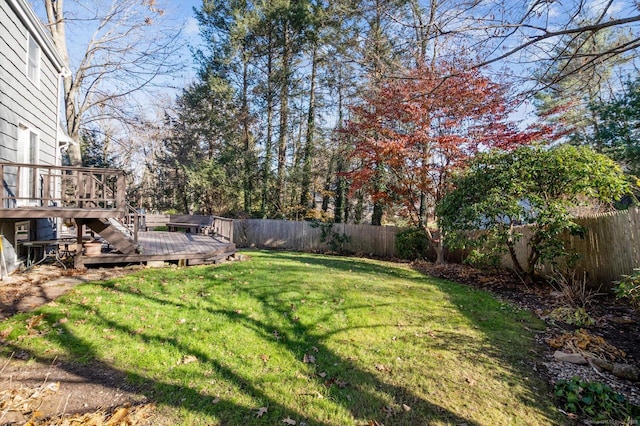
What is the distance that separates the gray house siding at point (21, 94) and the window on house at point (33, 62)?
0.09 meters

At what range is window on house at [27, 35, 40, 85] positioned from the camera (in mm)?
7086

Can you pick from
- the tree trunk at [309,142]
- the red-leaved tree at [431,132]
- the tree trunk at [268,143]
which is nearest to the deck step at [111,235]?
the red-leaved tree at [431,132]

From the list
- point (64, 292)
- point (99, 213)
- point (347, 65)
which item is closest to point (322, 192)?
point (347, 65)

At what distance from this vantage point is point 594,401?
108 inches

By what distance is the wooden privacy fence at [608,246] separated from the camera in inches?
202

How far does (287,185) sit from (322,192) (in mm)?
2020

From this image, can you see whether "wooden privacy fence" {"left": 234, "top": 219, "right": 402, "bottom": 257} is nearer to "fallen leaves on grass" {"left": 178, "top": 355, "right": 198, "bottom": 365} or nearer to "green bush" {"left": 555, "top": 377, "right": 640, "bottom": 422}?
"green bush" {"left": 555, "top": 377, "right": 640, "bottom": 422}

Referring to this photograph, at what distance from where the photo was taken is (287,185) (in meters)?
18.2

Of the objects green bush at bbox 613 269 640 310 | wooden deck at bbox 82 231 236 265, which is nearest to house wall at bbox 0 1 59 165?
wooden deck at bbox 82 231 236 265

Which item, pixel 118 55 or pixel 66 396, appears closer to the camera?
pixel 66 396

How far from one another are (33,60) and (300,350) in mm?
8603

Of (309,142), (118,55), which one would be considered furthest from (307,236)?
(118,55)

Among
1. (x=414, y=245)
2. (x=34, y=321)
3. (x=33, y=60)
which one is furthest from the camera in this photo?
(x=414, y=245)

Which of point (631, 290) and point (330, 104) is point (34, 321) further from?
point (330, 104)
